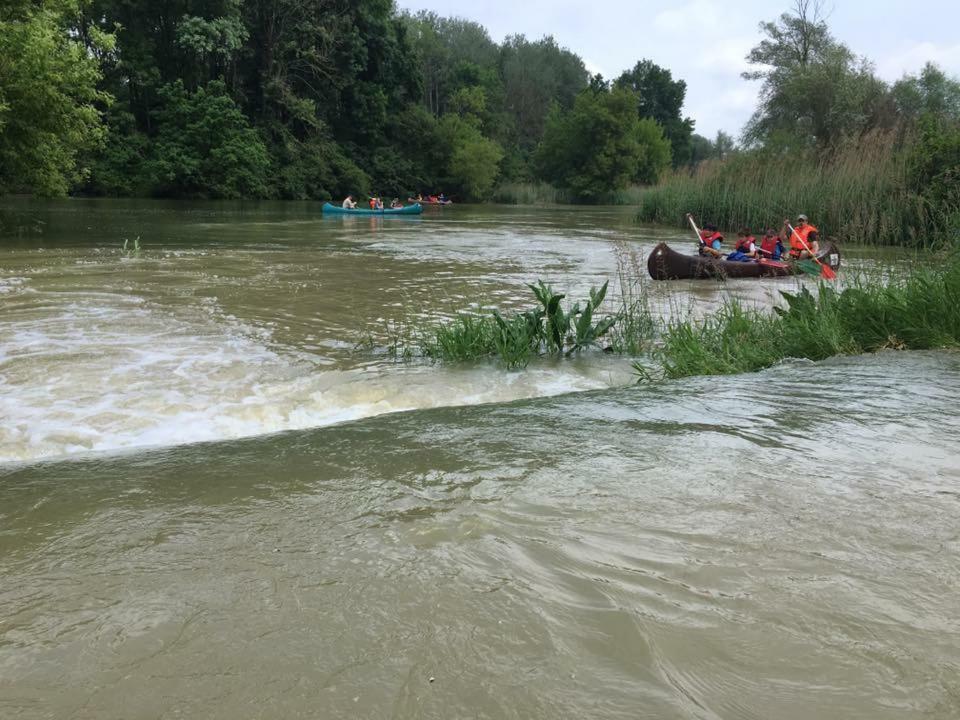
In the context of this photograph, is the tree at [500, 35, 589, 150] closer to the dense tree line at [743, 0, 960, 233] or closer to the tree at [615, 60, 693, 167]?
the tree at [615, 60, 693, 167]

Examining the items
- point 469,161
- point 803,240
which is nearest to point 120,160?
point 469,161

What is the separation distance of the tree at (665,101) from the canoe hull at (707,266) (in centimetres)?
7925

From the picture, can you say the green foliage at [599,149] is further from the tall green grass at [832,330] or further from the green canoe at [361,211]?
the tall green grass at [832,330]

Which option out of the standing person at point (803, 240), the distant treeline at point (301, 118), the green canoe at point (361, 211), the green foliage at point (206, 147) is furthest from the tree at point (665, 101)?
the standing person at point (803, 240)

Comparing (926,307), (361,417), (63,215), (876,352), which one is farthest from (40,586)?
(63,215)

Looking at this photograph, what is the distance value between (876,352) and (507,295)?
5323 mm

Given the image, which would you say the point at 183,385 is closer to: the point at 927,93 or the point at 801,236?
the point at 801,236

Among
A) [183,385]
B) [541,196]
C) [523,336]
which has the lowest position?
[183,385]

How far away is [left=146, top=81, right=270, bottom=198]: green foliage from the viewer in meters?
41.7

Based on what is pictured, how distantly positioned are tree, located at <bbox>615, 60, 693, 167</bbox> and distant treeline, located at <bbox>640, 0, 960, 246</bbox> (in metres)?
51.6

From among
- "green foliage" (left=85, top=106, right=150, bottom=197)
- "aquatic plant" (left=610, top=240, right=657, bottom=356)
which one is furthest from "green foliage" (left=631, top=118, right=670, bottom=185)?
"aquatic plant" (left=610, top=240, right=657, bottom=356)

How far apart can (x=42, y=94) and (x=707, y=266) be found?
41.1 ft

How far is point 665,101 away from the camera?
289 feet

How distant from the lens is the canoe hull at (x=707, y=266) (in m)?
11.7
